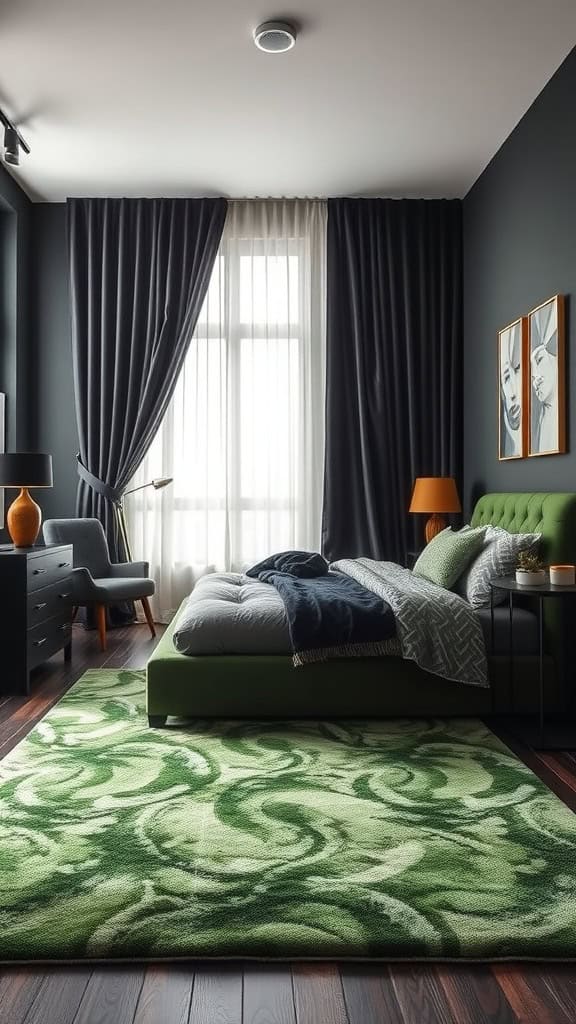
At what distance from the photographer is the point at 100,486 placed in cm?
585

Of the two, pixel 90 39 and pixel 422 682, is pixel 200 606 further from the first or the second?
pixel 90 39

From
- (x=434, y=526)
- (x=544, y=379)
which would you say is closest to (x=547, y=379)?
(x=544, y=379)

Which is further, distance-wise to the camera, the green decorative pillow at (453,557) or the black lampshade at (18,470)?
the black lampshade at (18,470)

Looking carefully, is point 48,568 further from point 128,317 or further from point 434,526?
point 434,526

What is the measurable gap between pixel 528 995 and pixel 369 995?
31 cm

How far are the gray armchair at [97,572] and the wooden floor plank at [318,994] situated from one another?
3.54 m

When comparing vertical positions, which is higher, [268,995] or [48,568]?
[48,568]

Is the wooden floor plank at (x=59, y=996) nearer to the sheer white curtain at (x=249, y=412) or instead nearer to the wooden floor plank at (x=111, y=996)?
the wooden floor plank at (x=111, y=996)

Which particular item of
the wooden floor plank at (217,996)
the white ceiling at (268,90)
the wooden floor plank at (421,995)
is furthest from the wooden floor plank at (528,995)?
the white ceiling at (268,90)

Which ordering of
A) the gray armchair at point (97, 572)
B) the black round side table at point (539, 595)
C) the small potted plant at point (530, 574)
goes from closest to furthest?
1. the black round side table at point (539, 595)
2. the small potted plant at point (530, 574)
3. the gray armchair at point (97, 572)

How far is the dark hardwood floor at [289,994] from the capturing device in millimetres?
1557

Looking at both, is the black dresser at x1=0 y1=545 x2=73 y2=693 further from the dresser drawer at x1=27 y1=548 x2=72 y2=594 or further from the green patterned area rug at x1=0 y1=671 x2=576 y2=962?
the green patterned area rug at x1=0 y1=671 x2=576 y2=962

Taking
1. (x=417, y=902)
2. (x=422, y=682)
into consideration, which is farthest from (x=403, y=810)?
(x=422, y=682)

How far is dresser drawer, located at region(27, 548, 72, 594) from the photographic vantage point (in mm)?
4035
